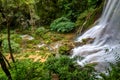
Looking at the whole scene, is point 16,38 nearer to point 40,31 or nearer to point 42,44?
point 40,31

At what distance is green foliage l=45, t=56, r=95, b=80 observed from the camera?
6718mm

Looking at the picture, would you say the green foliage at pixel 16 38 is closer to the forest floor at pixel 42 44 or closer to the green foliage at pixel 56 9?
the forest floor at pixel 42 44

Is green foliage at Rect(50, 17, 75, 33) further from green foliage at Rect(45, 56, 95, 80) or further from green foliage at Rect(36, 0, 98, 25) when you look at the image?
green foliage at Rect(45, 56, 95, 80)

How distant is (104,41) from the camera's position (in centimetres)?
1218

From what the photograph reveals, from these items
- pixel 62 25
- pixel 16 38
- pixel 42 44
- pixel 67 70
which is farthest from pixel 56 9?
pixel 67 70

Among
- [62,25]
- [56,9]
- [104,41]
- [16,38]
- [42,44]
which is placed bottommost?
[104,41]

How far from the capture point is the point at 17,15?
18.5 m

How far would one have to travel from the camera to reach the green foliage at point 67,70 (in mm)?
6718

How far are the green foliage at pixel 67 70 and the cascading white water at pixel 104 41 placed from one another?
1.79 meters

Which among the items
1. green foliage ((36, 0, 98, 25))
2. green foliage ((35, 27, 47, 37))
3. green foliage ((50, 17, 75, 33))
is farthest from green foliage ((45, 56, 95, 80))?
green foliage ((36, 0, 98, 25))

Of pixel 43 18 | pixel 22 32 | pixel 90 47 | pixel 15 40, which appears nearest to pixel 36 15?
pixel 43 18

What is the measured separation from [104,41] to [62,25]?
4755mm

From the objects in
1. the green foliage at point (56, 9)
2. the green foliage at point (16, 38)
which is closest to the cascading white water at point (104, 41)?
the green foliage at point (56, 9)

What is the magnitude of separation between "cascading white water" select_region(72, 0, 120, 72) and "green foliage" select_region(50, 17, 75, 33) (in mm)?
2025
